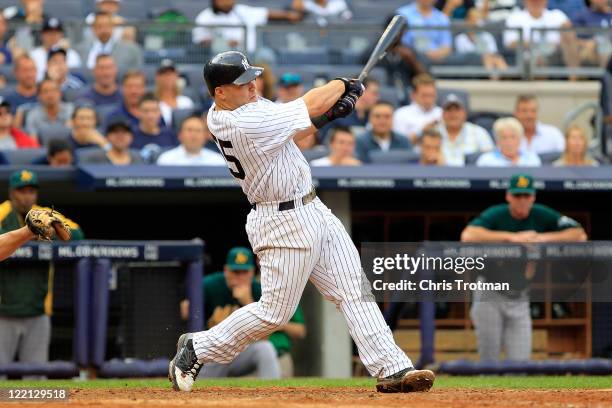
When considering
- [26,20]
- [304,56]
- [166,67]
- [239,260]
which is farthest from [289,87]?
[26,20]

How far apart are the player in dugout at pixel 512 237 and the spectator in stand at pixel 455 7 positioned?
5656 mm

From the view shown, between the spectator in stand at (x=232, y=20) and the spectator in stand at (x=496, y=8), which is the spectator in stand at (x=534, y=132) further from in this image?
the spectator in stand at (x=496, y=8)

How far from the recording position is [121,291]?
9859 millimetres

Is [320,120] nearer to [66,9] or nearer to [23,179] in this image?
[23,179]

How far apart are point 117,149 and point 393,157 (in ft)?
7.73

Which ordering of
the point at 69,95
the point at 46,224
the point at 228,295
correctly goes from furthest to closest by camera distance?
the point at 69,95
the point at 228,295
the point at 46,224

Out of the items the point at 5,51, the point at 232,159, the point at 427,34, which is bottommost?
the point at 232,159

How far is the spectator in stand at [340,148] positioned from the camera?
11141 mm

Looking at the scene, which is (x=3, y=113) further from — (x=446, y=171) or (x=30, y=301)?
(x=446, y=171)

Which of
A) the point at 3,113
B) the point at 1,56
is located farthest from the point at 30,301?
the point at 1,56

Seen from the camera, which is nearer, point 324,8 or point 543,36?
point 543,36

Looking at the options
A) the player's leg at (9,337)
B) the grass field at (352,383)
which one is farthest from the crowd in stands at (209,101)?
the grass field at (352,383)

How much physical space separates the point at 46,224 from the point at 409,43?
812 centimetres

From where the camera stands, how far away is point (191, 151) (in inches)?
442
